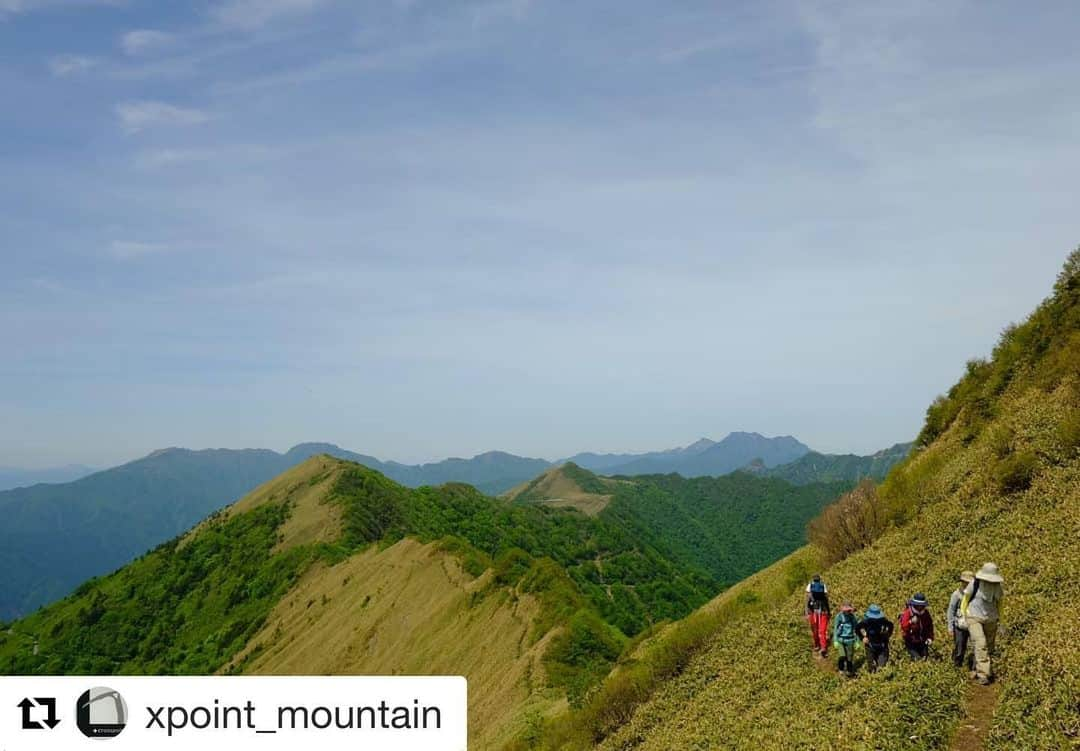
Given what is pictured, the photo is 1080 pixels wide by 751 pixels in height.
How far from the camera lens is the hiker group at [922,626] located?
1391 cm

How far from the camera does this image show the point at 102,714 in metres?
20.0

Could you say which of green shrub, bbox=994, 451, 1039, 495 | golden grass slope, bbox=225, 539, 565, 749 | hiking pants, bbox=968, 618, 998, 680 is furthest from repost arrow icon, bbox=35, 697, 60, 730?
green shrub, bbox=994, 451, 1039, 495

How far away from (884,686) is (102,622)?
12699 centimetres

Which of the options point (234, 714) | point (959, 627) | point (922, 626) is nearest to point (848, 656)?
point (922, 626)

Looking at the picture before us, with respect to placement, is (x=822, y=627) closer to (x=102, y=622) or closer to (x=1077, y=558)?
(x=1077, y=558)

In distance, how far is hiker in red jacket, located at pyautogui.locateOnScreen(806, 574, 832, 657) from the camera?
19625mm

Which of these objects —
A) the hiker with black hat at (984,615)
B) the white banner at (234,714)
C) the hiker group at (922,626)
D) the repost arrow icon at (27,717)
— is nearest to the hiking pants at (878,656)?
the hiker group at (922,626)

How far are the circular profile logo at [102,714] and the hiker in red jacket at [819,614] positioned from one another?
20.7 m

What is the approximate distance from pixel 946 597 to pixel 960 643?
4.96 m

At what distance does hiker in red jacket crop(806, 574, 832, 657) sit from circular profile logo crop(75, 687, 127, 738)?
2066 cm

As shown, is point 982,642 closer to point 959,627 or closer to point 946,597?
point 959,627

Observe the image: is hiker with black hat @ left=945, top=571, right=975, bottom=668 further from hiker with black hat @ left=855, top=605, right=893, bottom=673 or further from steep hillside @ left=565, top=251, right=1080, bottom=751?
hiker with black hat @ left=855, top=605, right=893, bottom=673

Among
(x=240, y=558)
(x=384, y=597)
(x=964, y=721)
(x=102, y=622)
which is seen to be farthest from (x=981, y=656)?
(x=102, y=622)

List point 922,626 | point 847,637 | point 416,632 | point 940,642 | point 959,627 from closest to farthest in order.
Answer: point 959,627 → point 922,626 → point 940,642 → point 847,637 → point 416,632
